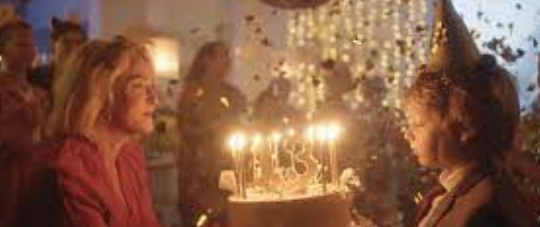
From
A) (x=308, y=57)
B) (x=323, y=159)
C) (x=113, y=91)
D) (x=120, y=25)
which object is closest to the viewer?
(x=113, y=91)

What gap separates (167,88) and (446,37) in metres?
5.72

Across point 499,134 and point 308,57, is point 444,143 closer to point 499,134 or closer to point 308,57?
point 499,134

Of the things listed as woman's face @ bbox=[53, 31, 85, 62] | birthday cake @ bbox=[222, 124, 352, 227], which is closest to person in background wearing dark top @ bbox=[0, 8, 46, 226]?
woman's face @ bbox=[53, 31, 85, 62]

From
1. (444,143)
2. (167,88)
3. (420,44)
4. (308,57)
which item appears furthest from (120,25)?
(444,143)

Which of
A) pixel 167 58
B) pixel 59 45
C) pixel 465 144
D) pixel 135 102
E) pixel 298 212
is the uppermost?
pixel 59 45

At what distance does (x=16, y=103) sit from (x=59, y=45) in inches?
15.9

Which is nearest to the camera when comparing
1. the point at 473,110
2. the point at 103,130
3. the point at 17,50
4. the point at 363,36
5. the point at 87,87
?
the point at 473,110

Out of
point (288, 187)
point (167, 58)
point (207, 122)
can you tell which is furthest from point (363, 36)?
point (288, 187)

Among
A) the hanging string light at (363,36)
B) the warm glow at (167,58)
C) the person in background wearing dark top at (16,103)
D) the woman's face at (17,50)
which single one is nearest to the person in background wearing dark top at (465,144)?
the person in background wearing dark top at (16,103)

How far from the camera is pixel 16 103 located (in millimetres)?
5168

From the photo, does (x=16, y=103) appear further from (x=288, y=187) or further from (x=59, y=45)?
(x=288, y=187)

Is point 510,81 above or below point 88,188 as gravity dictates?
above

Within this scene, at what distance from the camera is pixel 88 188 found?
2.88m

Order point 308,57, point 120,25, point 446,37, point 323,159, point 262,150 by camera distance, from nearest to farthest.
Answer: point 446,37 < point 323,159 < point 262,150 < point 308,57 < point 120,25
